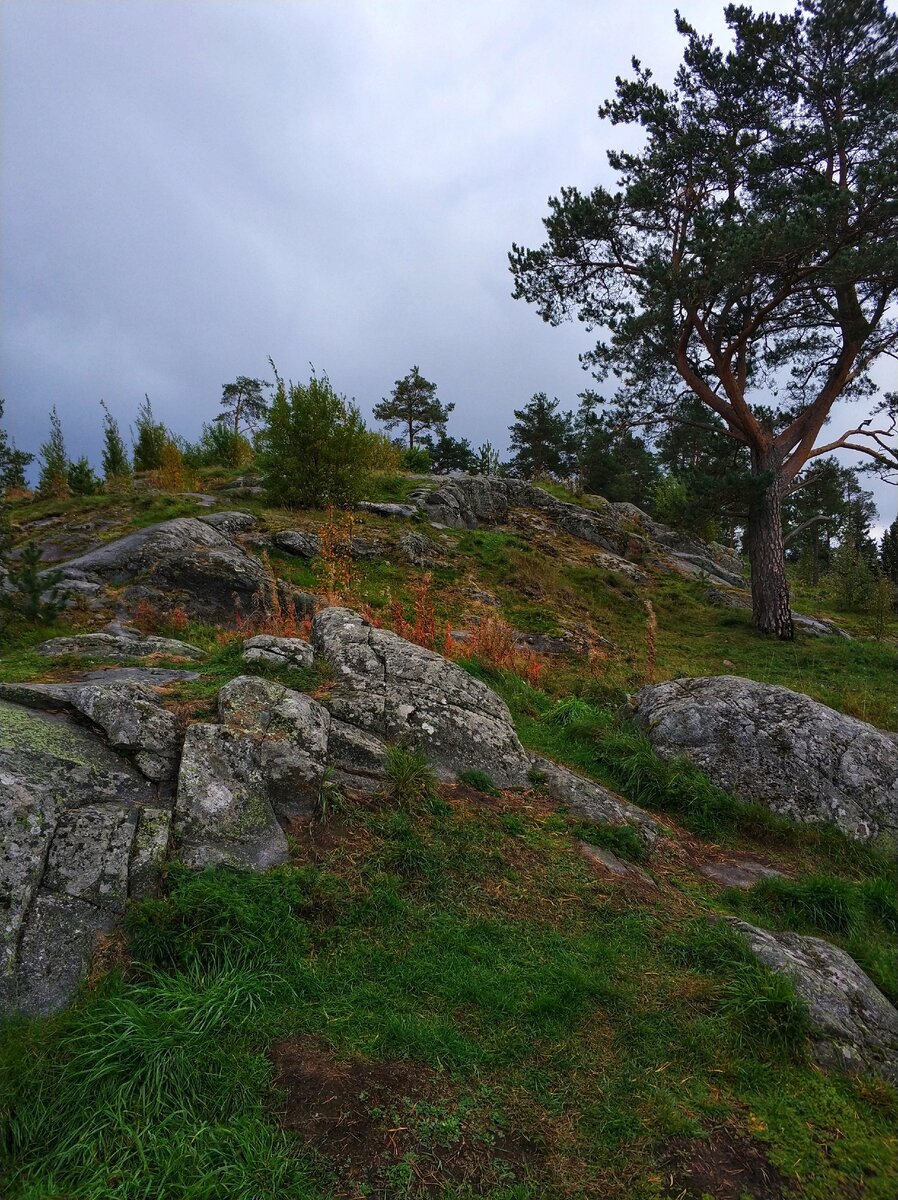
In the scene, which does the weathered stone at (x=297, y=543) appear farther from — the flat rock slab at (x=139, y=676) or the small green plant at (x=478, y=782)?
the small green plant at (x=478, y=782)

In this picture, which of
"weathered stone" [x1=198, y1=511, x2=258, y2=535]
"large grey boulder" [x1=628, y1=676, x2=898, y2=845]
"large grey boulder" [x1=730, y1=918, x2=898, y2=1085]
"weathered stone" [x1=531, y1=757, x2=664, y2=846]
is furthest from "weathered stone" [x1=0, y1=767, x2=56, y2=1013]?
"weathered stone" [x1=198, y1=511, x2=258, y2=535]

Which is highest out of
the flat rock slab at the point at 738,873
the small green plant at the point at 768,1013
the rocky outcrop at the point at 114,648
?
the rocky outcrop at the point at 114,648

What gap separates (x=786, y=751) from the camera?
640 cm

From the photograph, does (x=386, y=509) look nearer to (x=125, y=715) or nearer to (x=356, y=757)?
(x=356, y=757)

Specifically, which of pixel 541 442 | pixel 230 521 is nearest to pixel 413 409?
→ pixel 541 442

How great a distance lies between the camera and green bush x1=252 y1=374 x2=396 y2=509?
1738 cm

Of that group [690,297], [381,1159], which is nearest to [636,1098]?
[381,1159]

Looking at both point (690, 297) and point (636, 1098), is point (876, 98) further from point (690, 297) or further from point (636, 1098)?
point (636, 1098)

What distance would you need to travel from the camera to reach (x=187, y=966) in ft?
10.0

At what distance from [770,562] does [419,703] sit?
48.1 ft

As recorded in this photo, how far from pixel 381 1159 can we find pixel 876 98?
2143 centimetres

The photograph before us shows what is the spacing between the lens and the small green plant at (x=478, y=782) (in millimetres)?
5340

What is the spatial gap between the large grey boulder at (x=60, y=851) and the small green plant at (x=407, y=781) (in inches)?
69.6

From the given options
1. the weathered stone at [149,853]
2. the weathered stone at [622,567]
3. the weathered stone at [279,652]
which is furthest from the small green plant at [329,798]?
the weathered stone at [622,567]
